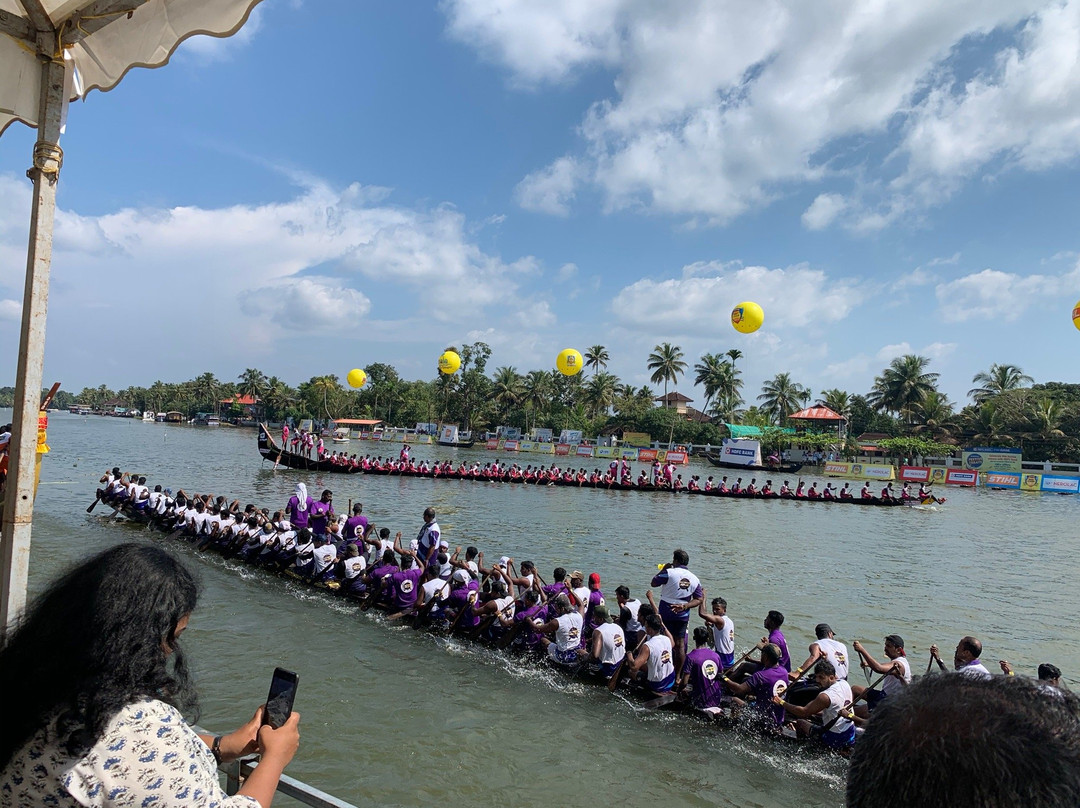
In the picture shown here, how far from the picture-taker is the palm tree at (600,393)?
86625mm

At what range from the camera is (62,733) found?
1.80m

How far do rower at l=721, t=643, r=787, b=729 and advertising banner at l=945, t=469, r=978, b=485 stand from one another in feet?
153

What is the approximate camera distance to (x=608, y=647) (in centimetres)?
911

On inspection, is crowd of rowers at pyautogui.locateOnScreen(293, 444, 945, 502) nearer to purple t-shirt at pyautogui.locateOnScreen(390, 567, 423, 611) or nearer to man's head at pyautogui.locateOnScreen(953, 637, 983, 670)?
purple t-shirt at pyautogui.locateOnScreen(390, 567, 423, 611)

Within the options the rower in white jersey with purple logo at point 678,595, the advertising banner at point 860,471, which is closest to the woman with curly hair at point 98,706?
the rower in white jersey with purple logo at point 678,595

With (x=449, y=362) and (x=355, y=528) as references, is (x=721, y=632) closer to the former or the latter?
(x=355, y=528)

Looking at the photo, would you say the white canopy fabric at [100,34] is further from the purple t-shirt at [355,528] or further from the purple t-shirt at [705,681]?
the purple t-shirt at [355,528]

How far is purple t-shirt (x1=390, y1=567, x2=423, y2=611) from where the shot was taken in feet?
38.6

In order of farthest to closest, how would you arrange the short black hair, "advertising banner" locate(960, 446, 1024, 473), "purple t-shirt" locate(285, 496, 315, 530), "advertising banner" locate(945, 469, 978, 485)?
"advertising banner" locate(960, 446, 1024, 473)
"advertising banner" locate(945, 469, 978, 485)
"purple t-shirt" locate(285, 496, 315, 530)
the short black hair

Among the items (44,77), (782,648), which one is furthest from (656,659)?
(44,77)

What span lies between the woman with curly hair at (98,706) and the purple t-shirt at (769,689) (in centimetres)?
716

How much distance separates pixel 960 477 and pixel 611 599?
42.7 metres

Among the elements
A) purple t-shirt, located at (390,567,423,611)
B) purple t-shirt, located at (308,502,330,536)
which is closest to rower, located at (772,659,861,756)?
purple t-shirt, located at (390,567,423,611)

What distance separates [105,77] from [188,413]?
521ft
